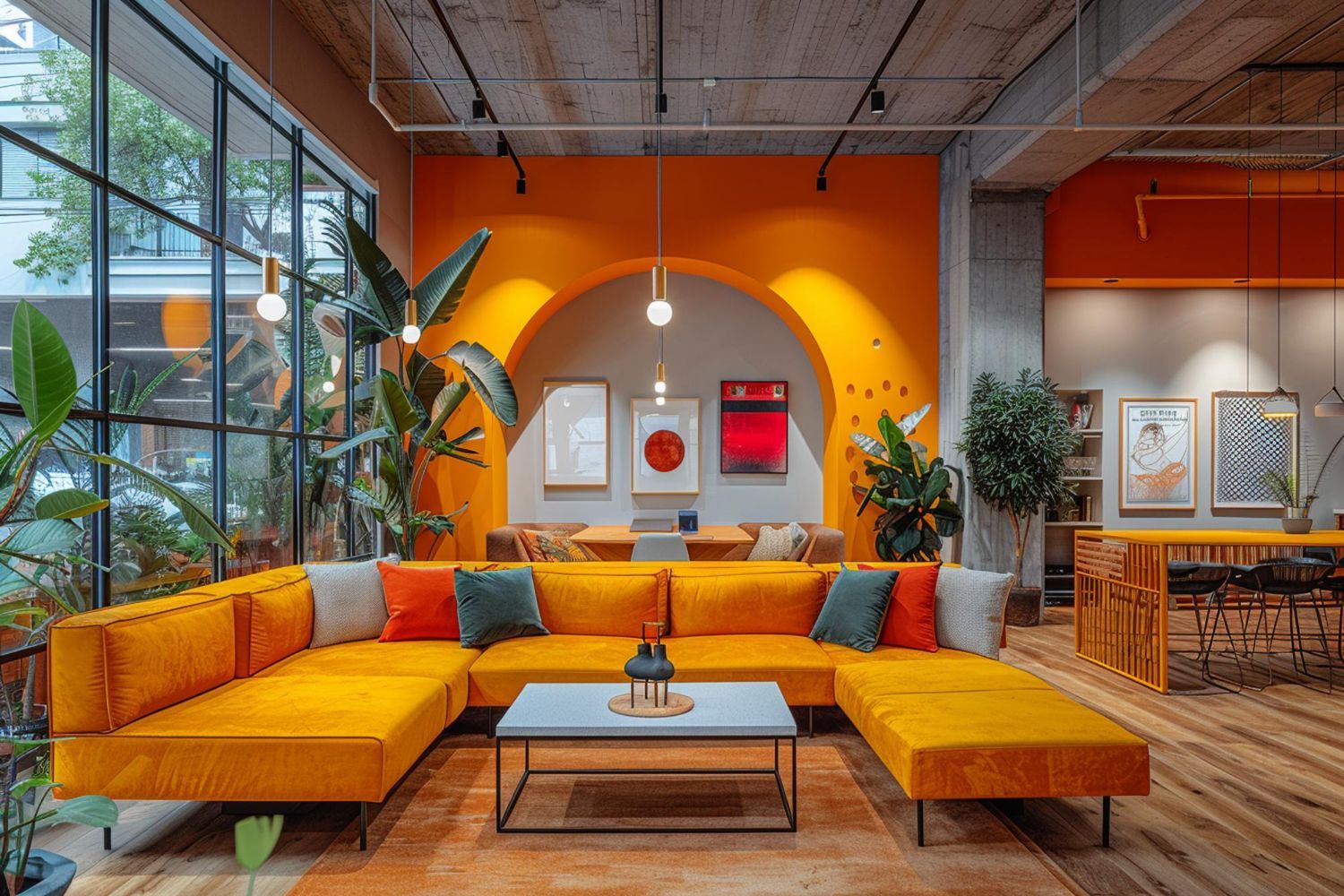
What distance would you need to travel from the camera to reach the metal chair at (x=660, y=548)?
566 cm

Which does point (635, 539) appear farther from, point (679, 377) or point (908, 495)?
point (679, 377)

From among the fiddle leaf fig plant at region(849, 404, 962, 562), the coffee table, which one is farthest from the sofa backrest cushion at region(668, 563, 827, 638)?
the fiddle leaf fig plant at region(849, 404, 962, 562)

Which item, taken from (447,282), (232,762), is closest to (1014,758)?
(232,762)

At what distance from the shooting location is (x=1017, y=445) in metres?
6.43

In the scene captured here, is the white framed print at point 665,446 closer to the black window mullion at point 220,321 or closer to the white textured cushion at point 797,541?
Answer: the white textured cushion at point 797,541

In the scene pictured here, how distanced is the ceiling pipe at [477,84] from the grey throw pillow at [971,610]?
3862mm

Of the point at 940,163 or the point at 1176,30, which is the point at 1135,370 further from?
the point at 1176,30

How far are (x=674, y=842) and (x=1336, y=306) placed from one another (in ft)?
28.5

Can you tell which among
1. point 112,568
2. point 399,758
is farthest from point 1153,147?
point 112,568

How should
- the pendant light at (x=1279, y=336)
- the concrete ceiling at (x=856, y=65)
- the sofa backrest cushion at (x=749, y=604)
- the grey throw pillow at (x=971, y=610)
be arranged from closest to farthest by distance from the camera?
the grey throw pillow at (x=971, y=610)
the sofa backrest cushion at (x=749, y=604)
the concrete ceiling at (x=856, y=65)
the pendant light at (x=1279, y=336)

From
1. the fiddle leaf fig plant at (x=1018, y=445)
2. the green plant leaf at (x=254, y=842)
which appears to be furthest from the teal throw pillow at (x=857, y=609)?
the green plant leaf at (x=254, y=842)

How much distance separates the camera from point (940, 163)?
7.23m

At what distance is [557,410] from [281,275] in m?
3.28

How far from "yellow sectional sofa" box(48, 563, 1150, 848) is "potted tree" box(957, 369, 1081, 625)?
9.28 feet
